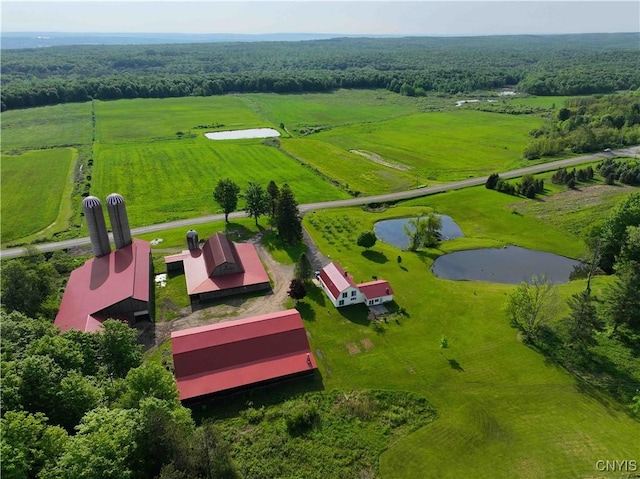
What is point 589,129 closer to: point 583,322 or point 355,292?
point 583,322

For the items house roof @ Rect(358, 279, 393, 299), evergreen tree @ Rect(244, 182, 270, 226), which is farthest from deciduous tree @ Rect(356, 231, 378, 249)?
evergreen tree @ Rect(244, 182, 270, 226)

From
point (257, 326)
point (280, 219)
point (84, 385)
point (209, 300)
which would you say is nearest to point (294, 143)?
point (280, 219)

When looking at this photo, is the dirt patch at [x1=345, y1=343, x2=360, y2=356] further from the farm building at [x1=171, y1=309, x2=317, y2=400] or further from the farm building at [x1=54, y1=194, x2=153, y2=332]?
the farm building at [x1=54, y1=194, x2=153, y2=332]

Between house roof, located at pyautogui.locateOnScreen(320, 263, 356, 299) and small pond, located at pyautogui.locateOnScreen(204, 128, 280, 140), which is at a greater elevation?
small pond, located at pyautogui.locateOnScreen(204, 128, 280, 140)

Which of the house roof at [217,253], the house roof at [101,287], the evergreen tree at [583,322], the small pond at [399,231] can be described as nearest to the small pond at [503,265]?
the small pond at [399,231]

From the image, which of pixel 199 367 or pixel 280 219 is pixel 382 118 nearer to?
pixel 280 219

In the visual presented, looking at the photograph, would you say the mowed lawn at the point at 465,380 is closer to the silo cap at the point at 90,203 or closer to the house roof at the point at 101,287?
the house roof at the point at 101,287

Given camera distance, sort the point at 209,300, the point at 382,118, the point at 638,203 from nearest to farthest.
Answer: the point at 209,300 → the point at 638,203 → the point at 382,118
